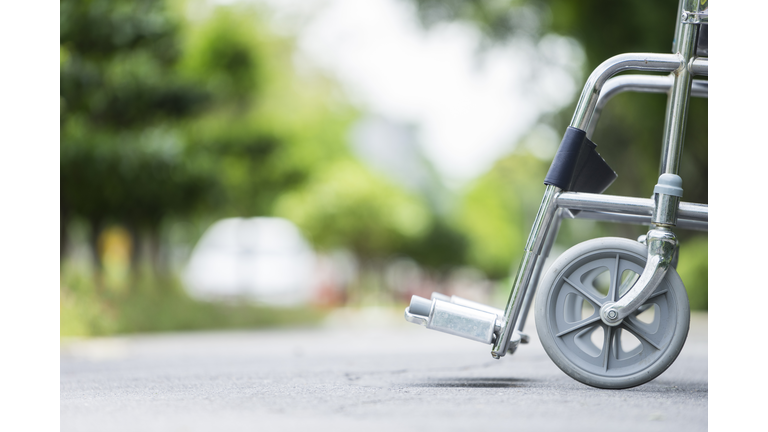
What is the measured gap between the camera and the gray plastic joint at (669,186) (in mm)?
4023

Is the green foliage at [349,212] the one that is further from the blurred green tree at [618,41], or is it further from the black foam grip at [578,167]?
the black foam grip at [578,167]

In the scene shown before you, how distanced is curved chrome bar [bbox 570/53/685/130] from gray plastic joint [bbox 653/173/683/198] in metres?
0.48

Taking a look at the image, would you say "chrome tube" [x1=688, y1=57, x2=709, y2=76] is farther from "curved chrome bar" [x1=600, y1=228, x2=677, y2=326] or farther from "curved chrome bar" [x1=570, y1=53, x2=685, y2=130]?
"curved chrome bar" [x1=600, y1=228, x2=677, y2=326]

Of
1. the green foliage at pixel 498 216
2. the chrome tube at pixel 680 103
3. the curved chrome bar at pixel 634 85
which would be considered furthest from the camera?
the green foliage at pixel 498 216

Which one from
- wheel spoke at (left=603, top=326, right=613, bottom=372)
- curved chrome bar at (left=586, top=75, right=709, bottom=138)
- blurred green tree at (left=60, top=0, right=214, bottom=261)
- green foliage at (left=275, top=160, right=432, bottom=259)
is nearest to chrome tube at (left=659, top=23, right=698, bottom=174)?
curved chrome bar at (left=586, top=75, right=709, bottom=138)

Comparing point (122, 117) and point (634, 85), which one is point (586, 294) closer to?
point (634, 85)

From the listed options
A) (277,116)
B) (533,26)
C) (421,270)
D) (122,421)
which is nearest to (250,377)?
(122,421)

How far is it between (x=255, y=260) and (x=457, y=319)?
72.0ft

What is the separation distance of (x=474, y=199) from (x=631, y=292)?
69.9 metres

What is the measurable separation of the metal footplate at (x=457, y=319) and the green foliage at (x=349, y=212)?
23.4m

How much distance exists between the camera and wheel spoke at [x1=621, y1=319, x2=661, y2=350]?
4.00 metres

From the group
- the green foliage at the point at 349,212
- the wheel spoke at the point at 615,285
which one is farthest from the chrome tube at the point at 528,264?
the green foliage at the point at 349,212

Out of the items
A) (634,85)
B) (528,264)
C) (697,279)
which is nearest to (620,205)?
(528,264)
